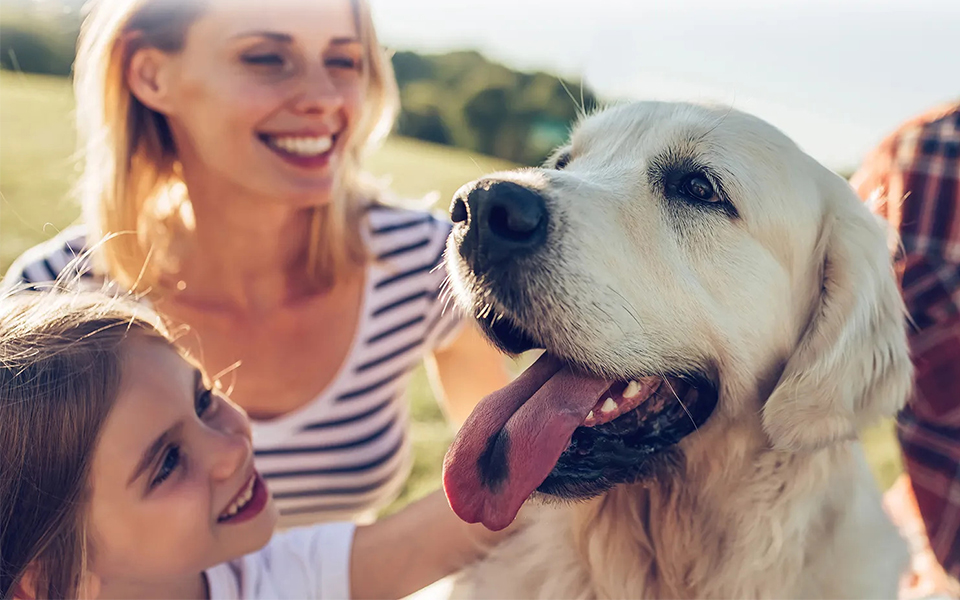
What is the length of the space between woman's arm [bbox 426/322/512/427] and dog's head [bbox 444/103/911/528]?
117 cm

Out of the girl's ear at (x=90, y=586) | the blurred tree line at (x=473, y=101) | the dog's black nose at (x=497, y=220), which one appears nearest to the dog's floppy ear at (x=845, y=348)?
the dog's black nose at (x=497, y=220)

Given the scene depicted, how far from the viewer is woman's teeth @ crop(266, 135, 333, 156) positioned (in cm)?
249

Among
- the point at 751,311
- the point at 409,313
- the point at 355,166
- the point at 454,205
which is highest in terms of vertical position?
the point at 454,205

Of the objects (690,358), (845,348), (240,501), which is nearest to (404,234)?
(240,501)

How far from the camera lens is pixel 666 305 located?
5.46ft

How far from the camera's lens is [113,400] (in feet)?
5.68

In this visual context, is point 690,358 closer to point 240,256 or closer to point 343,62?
Result: point 343,62

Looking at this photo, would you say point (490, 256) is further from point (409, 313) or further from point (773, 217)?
point (409, 313)

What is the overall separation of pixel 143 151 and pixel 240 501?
1.41 metres

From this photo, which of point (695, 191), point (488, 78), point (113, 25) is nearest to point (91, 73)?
point (113, 25)

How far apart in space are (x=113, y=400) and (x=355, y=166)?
1.52 m

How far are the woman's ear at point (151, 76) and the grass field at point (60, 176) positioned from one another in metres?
0.51

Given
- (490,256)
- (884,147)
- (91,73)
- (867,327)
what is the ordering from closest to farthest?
1. (490,256)
2. (867,327)
3. (884,147)
4. (91,73)

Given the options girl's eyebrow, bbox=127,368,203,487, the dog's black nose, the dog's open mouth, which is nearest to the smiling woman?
girl's eyebrow, bbox=127,368,203,487
